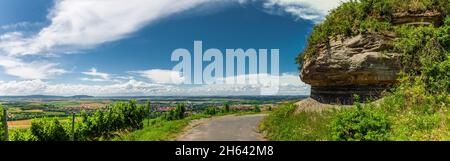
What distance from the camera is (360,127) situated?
8.38 m

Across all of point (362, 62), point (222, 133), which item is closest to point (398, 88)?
point (362, 62)

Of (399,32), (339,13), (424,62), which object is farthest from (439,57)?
(339,13)

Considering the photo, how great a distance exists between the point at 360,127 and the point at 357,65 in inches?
252

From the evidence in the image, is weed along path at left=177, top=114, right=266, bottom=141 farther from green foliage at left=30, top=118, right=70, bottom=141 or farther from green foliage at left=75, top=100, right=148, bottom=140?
green foliage at left=30, top=118, right=70, bottom=141

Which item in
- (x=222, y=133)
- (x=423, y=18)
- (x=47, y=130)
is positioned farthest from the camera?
(x=47, y=130)

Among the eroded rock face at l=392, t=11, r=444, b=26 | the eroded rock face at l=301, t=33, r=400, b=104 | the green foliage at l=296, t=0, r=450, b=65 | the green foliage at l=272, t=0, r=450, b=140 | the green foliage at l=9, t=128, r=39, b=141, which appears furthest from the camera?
the green foliage at l=9, t=128, r=39, b=141

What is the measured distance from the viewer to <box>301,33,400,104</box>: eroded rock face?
14.0 m

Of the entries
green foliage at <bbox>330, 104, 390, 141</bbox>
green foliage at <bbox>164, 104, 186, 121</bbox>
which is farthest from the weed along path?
green foliage at <bbox>164, 104, 186, 121</bbox>

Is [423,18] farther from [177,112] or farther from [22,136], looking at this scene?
[22,136]

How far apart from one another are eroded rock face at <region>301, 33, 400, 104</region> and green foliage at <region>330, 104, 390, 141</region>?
5765mm

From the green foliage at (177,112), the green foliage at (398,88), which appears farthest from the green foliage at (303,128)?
the green foliage at (177,112)

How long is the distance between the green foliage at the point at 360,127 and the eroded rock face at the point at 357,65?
5.76m
